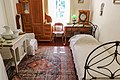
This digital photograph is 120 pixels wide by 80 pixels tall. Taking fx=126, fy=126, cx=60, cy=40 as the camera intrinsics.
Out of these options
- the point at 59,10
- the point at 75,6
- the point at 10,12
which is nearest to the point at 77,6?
the point at 75,6

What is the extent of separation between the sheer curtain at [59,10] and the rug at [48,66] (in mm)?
1518

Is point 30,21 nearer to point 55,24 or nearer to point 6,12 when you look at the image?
point 55,24

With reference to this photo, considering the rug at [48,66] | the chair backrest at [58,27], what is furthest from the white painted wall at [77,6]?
the rug at [48,66]

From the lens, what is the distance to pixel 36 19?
4.44 m

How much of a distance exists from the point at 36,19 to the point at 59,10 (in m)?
1.05

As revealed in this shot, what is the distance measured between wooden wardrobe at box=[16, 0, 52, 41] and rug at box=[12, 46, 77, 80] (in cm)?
78

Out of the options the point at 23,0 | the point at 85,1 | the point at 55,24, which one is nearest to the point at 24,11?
the point at 23,0

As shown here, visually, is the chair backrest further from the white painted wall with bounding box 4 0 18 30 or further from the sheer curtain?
the white painted wall with bounding box 4 0 18 30

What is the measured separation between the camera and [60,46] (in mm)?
4277

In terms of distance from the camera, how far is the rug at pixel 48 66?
260 centimetres

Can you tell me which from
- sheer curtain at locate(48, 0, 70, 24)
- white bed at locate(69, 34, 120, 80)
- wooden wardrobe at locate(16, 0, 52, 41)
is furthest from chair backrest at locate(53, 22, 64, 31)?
white bed at locate(69, 34, 120, 80)

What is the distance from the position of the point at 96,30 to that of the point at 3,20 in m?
2.63

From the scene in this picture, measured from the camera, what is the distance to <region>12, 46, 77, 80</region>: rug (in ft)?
8.53

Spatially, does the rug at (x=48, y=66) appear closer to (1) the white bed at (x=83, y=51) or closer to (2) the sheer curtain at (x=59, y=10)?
(1) the white bed at (x=83, y=51)
